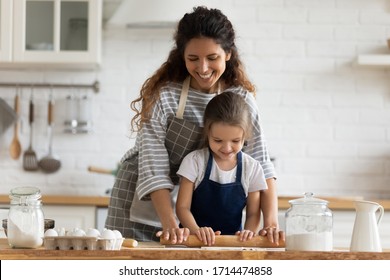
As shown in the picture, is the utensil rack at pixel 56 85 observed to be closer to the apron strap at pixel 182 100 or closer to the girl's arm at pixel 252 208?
the apron strap at pixel 182 100

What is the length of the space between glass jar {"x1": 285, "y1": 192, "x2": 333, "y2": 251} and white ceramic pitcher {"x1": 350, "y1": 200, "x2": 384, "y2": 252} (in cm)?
9

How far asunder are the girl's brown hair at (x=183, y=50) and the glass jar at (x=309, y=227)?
2.45 feet

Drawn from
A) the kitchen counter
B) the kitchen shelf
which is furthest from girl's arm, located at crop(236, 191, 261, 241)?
the kitchen shelf

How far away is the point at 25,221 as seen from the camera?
6.46 feet

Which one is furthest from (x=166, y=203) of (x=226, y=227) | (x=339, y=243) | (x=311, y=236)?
(x=339, y=243)

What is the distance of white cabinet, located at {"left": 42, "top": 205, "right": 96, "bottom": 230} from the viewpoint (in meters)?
4.21

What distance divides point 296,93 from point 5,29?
1.69 metres

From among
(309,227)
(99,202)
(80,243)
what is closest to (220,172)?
(309,227)

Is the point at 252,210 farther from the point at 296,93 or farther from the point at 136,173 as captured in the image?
the point at 296,93

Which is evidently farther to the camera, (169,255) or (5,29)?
(5,29)

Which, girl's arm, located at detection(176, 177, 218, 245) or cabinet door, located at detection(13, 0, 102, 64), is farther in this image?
cabinet door, located at detection(13, 0, 102, 64)

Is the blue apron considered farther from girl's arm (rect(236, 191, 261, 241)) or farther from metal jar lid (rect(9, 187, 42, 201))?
metal jar lid (rect(9, 187, 42, 201))

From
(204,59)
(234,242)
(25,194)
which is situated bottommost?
(234,242)
